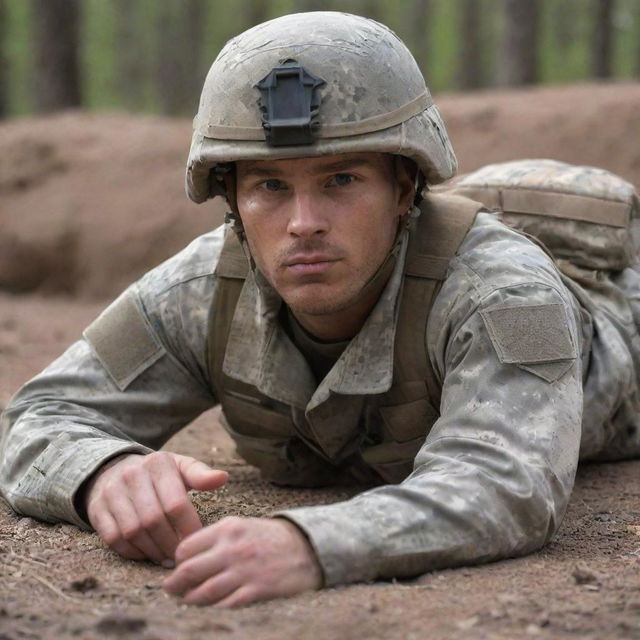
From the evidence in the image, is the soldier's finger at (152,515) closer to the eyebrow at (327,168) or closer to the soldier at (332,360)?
the soldier at (332,360)

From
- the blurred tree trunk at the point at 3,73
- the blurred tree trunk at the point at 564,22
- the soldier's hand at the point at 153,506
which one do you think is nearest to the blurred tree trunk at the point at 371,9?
the blurred tree trunk at the point at 564,22

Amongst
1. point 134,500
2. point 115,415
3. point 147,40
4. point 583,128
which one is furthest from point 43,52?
point 147,40

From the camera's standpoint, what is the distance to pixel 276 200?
3.06m

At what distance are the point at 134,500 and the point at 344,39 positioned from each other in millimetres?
1309

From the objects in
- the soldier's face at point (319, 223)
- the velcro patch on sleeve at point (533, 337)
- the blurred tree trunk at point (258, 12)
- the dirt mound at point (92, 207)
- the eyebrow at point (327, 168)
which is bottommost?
the dirt mound at point (92, 207)

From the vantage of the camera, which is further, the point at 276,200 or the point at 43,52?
the point at 43,52

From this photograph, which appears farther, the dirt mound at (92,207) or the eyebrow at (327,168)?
the dirt mound at (92,207)

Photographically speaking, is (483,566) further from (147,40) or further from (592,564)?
(147,40)

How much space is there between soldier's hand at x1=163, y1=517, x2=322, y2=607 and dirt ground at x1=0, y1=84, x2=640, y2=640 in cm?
4

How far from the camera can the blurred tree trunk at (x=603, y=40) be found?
14.2 meters

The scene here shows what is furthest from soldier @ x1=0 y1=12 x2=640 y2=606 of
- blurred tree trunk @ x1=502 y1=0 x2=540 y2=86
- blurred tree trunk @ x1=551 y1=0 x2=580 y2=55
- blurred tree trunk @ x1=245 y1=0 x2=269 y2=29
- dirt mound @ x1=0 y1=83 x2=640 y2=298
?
blurred tree trunk @ x1=551 y1=0 x2=580 y2=55

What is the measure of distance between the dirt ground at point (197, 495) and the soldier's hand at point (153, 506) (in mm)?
58

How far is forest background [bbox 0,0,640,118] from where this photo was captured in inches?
476

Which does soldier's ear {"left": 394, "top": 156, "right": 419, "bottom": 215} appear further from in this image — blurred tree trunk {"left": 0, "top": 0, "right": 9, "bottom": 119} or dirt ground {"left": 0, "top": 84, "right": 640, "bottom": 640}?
blurred tree trunk {"left": 0, "top": 0, "right": 9, "bottom": 119}
